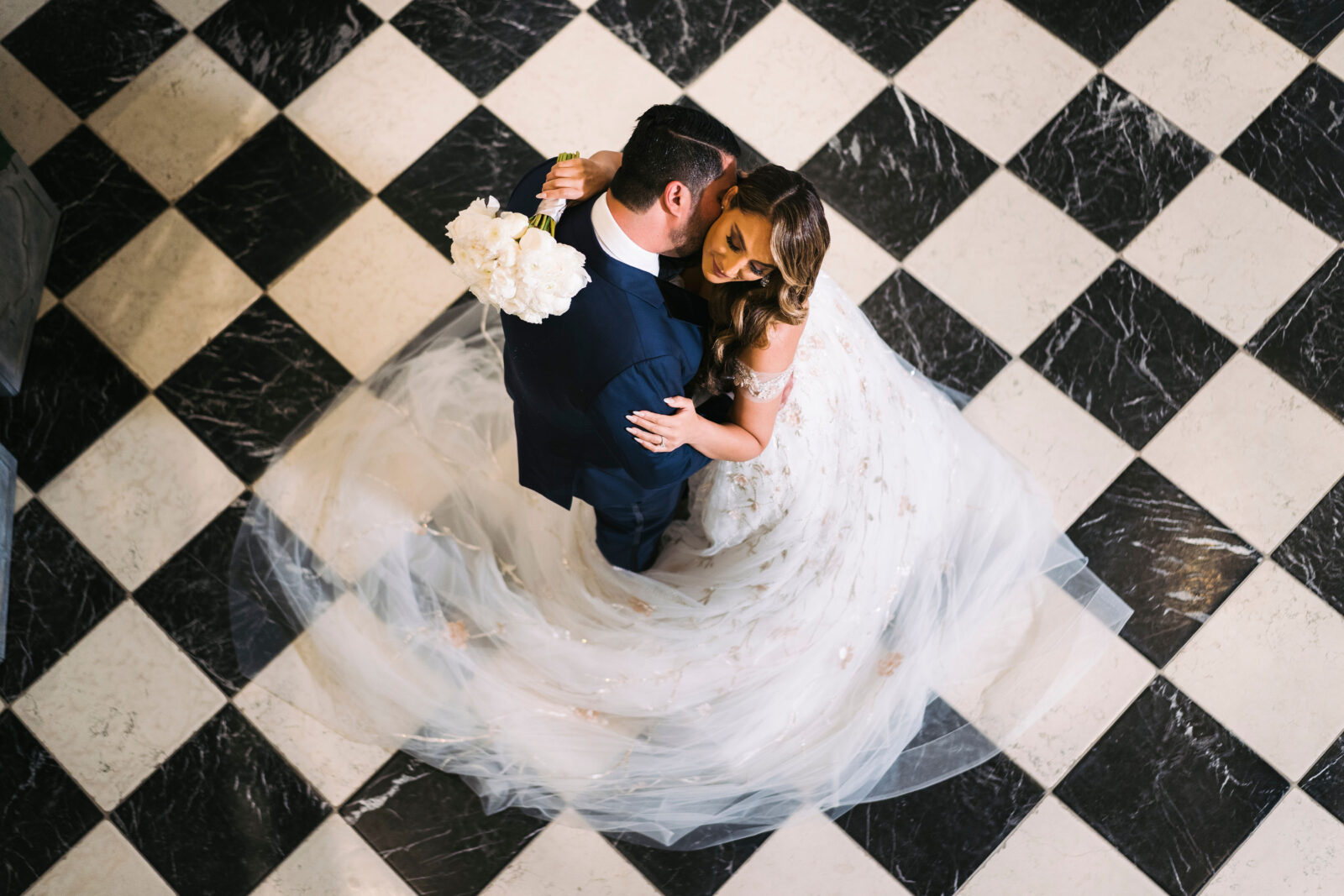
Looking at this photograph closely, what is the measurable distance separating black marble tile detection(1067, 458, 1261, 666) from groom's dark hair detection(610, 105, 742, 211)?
5.21 ft

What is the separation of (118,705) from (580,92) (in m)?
2.03

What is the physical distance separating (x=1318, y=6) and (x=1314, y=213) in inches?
26.0

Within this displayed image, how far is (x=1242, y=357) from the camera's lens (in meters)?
2.68

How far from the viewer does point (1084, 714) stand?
245 cm

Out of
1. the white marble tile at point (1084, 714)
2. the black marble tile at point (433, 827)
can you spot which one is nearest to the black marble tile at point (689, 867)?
the black marble tile at point (433, 827)

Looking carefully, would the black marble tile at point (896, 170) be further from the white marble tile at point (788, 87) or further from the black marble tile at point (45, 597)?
the black marble tile at point (45, 597)

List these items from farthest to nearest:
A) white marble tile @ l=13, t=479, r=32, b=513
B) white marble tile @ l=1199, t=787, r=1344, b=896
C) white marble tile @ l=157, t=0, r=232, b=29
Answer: white marble tile @ l=157, t=0, r=232, b=29
white marble tile @ l=13, t=479, r=32, b=513
white marble tile @ l=1199, t=787, r=1344, b=896

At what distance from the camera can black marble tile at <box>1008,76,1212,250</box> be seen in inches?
110

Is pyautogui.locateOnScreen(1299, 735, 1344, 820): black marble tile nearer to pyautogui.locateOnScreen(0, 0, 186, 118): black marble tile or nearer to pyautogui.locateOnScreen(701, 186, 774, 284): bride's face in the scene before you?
pyautogui.locateOnScreen(701, 186, 774, 284): bride's face

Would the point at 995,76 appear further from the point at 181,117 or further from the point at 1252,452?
the point at 181,117

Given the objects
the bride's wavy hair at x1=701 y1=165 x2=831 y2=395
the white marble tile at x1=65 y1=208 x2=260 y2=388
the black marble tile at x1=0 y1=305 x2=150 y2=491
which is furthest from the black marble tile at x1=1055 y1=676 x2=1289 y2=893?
the black marble tile at x1=0 y1=305 x2=150 y2=491

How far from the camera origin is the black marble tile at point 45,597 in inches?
98.9

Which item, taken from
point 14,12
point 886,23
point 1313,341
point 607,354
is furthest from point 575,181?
point 14,12

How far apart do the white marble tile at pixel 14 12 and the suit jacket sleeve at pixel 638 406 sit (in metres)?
2.61
